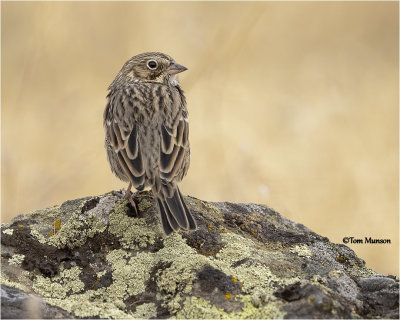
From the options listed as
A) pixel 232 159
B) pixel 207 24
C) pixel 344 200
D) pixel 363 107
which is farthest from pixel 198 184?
pixel 363 107

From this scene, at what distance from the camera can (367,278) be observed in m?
4.25

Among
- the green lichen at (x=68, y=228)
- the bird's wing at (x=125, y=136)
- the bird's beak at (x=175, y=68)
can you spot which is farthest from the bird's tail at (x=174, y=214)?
the bird's beak at (x=175, y=68)

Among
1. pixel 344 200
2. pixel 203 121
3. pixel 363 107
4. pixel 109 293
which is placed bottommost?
pixel 109 293

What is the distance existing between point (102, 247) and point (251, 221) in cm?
125

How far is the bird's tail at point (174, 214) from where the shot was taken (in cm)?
459

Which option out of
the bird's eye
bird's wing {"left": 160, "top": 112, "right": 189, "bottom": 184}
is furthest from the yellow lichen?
the bird's eye

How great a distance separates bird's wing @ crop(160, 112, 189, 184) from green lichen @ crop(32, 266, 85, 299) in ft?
3.87

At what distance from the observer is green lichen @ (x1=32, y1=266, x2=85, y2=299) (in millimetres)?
4102

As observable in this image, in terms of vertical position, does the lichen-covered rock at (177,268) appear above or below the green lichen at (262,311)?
above

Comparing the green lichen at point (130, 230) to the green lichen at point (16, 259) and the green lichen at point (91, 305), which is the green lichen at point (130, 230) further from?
the green lichen at point (16, 259)

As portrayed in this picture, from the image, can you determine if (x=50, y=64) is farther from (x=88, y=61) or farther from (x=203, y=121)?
(x=203, y=121)

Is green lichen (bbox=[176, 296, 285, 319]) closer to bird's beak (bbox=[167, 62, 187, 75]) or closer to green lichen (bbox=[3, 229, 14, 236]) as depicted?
green lichen (bbox=[3, 229, 14, 236])

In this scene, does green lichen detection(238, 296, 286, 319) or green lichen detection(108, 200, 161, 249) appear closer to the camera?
green lichen detection(238, 296, 286, 319)

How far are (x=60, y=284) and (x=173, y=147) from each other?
5.86 feet
